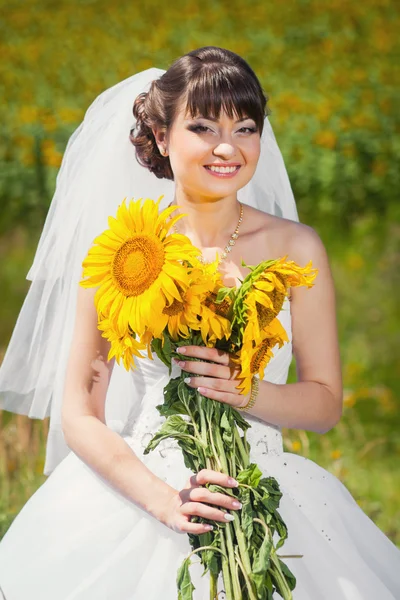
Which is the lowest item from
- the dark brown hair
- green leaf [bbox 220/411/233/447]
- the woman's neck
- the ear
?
green leaf [bbox 220/411/233/447]

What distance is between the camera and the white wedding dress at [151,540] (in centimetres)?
236

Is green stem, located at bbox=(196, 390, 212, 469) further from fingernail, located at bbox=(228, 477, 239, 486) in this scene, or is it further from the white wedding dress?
the white wedding dress

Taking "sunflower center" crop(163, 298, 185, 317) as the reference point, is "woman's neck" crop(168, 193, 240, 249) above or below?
above

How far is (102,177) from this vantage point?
3074 mm

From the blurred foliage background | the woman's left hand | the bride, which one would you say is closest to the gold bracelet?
the bride

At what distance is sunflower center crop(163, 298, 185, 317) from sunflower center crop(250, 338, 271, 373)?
20cm

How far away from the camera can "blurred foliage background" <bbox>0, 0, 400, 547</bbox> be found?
5422 mm

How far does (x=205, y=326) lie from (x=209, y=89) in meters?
0.74

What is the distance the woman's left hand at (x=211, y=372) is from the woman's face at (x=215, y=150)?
1.79ft

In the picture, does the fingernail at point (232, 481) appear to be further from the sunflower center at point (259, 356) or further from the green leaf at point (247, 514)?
the sunflower center at point (259, 356)

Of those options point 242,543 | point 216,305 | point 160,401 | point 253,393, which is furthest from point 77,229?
point 242,543

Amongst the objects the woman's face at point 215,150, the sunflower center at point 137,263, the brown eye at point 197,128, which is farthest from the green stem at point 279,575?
the brown eye at point 197,128

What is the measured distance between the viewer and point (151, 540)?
7.98 ft

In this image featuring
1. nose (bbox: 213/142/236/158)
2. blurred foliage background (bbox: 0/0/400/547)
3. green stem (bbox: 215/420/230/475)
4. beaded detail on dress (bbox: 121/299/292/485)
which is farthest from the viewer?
blurred foliage background (bbox: 0/0/400/547)
